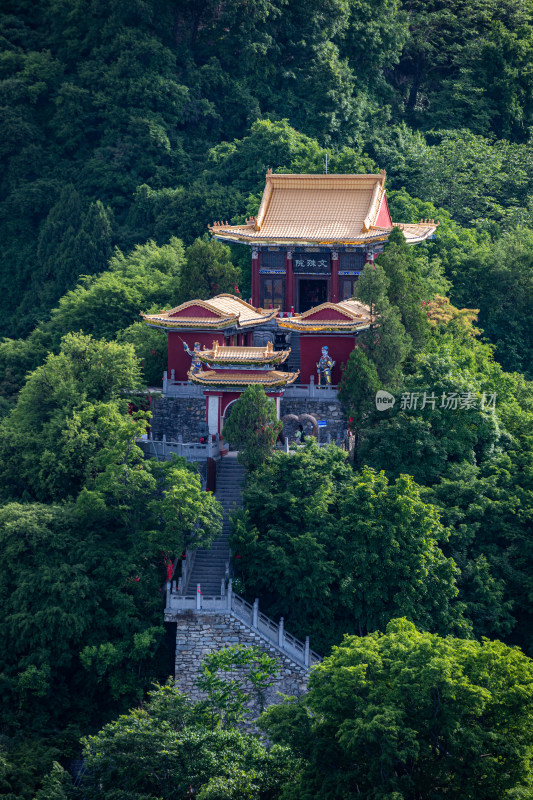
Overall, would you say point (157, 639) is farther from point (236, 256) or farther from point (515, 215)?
point (515, 215)

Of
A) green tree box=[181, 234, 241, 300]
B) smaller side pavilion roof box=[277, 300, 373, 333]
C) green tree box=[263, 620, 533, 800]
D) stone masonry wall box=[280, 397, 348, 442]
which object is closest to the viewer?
green tree box=[263, 620, 533, 800]

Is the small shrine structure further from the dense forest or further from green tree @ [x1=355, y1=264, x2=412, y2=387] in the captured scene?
green tree @ [x1=355, y1=264, x2=412, y2=387]

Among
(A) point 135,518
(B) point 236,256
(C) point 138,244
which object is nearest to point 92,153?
(C) point 138,244

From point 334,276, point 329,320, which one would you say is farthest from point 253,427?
point 334,276

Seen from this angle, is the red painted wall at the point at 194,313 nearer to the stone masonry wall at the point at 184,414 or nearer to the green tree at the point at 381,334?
the stone masonry wall at the point at 184,414

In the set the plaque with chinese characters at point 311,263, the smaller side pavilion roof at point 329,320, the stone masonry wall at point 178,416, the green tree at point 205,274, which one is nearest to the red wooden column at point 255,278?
the green tree at point 205,274

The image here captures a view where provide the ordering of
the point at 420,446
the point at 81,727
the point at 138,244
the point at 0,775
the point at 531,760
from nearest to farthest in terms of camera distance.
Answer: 1. the point at 531,760
2. the point at 0,775
3. the point at 81,727
4. the point at 420,446
5. the point at 138,244

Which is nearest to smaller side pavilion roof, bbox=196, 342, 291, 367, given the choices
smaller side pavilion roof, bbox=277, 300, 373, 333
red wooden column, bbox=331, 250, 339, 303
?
smaller side pavilion roof, bbox=277, 300, 373, 333

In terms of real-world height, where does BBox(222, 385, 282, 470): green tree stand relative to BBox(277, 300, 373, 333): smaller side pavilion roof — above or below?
below
